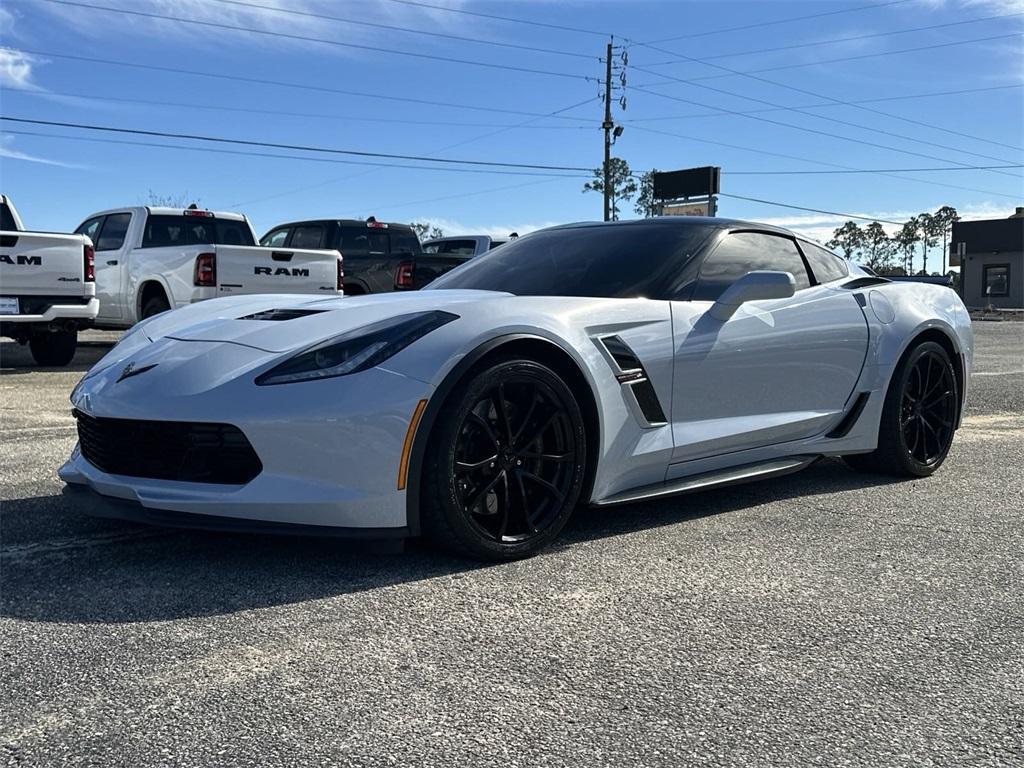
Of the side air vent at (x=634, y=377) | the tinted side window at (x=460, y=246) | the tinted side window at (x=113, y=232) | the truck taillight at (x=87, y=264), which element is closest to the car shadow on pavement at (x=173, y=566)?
the side air vent at (x=634, y=377)

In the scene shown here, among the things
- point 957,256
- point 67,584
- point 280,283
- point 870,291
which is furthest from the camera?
point 957,256

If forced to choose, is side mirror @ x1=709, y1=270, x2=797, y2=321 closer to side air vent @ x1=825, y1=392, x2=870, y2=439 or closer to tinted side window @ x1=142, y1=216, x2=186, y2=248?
side air vent @ x1=825, y1=392, x2=870, y2=439

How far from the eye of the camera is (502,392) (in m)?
3.53

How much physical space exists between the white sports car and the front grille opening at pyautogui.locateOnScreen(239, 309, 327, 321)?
21 millimetres

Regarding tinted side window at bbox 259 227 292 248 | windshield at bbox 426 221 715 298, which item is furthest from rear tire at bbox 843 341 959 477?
tinted side window at bbox 259 227 292 248

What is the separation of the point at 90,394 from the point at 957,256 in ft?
190

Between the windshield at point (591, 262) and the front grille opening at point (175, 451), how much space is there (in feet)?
4.82

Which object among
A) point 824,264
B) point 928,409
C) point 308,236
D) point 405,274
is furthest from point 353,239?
point 928,409

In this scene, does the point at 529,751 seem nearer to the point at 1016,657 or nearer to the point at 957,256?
the point at 1016,657

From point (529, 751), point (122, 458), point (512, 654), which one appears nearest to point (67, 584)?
point (122, 458)

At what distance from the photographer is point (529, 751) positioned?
6.97 ft

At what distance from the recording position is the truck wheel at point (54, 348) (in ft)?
37.4

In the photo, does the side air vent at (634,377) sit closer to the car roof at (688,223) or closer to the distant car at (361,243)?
the car roof at (688,223)

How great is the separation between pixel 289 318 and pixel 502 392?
92 centimetres
